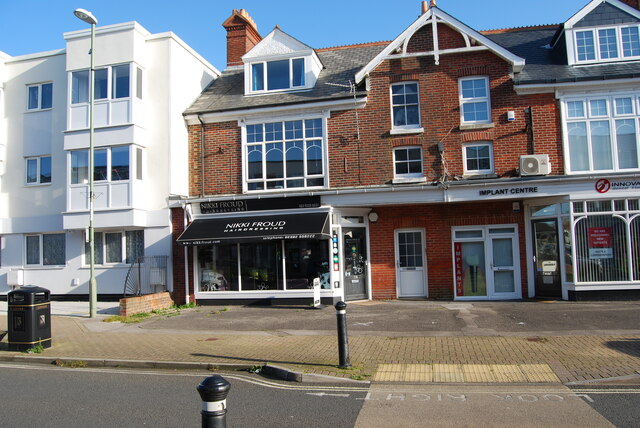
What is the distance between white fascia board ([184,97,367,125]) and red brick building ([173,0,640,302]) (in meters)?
0.05

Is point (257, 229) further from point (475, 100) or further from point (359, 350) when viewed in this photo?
point (475, 100)

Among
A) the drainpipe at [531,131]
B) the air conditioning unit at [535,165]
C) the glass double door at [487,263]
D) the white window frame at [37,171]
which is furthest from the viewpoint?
the white window frame at [37,171]

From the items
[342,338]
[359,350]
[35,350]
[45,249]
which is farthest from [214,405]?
[45,249]

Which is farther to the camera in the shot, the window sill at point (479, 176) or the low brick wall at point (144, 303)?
the window sill at point (479, 176)

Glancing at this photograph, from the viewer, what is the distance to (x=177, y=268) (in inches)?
682

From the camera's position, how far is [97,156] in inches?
696

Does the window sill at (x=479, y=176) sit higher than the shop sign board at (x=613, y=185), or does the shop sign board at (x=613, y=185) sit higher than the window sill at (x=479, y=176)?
the window sill at (x=479, y=176)

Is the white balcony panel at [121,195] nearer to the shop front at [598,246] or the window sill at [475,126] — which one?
the window sill at [475,126]

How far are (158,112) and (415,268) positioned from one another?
1038 centimetres

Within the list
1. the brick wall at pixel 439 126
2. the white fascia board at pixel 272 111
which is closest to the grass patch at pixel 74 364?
the brick wall at pixel 439 126

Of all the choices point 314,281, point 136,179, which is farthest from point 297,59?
point 314,281

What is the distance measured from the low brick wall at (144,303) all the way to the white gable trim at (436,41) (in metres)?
9.53

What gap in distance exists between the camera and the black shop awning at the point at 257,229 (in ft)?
51.1

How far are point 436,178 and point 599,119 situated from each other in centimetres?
525
